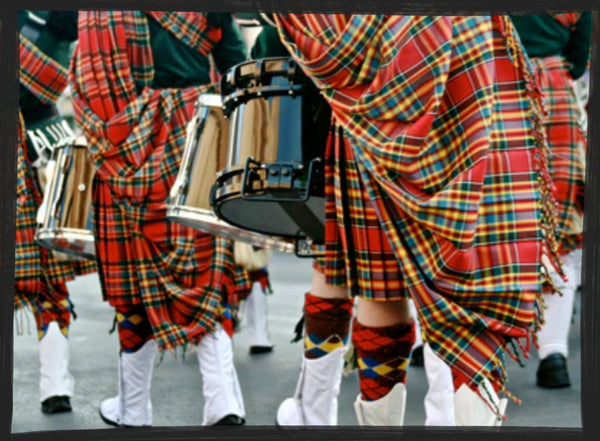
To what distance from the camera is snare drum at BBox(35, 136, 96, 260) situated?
141 inches

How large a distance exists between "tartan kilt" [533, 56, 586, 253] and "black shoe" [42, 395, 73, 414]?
74.8 inches

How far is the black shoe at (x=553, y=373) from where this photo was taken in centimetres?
402

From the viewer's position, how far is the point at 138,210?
11.4ft

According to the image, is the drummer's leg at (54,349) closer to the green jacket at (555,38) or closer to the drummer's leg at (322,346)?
the drummer's leg at (322,346)

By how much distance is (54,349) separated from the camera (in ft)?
13.3

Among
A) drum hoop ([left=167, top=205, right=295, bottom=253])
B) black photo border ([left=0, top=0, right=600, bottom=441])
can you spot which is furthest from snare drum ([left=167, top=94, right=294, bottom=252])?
black photo border ([left=0, top=0, right=600, bottom=441])

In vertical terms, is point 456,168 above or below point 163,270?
above

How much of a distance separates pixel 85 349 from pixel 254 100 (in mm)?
3022

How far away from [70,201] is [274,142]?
4.25ft

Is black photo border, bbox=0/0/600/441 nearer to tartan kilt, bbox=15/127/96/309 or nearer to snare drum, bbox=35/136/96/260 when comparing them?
snare drum, bbox=35/136/96/260

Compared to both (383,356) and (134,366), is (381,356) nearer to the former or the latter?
(383,356)

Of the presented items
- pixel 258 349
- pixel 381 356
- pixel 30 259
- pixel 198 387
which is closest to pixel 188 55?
pixel 30 259

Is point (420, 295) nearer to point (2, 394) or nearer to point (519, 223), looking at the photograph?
point (519, 223)

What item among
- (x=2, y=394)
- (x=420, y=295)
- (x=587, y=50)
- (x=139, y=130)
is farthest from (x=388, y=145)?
(x=587, y=50)
